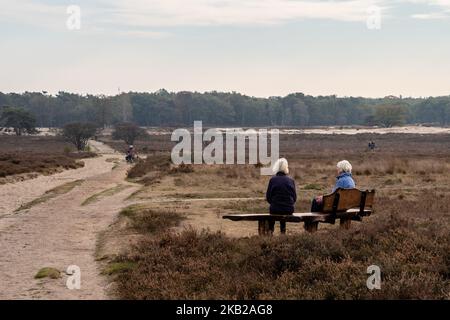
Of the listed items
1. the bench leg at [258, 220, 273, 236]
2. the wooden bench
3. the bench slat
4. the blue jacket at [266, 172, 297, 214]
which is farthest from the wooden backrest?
the bench leg at [258, 220, 273, 236]

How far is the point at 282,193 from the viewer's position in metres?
11.6

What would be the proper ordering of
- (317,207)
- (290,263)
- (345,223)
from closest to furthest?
(290,263) < (317,207) < (345,223)

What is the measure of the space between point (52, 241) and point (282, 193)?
19.5 feet

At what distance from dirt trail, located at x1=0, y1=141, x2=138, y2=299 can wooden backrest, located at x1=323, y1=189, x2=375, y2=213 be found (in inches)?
185

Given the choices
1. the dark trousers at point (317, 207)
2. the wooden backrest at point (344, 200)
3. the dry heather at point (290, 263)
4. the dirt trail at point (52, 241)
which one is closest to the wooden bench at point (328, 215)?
the wooden backrest at point (344, 200)

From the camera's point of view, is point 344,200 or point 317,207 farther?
point 317,207

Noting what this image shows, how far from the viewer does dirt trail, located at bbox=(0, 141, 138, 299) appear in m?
9.19

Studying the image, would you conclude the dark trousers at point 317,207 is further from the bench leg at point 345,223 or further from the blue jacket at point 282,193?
the bench leg at point 345,223

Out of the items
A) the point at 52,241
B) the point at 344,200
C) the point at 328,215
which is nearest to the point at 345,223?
the point at 344,200

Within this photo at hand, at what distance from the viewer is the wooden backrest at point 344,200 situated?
11.6 m

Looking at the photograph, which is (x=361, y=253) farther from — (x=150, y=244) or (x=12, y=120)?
(x=12, y=120)

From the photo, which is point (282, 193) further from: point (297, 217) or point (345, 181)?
point (345, 181)

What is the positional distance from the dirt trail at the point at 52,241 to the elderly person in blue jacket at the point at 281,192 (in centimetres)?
371
